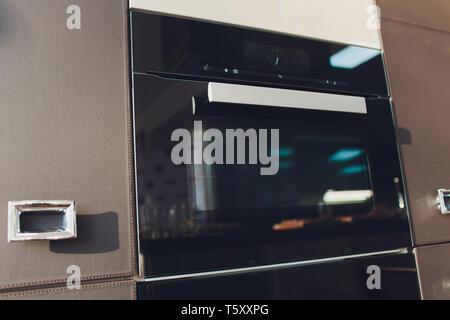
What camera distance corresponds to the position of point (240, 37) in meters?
0.92

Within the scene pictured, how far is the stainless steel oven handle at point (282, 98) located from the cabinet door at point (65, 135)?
207 mm

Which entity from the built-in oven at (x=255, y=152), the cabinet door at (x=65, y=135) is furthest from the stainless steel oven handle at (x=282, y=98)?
the cabinet door at (x=65, y=135)

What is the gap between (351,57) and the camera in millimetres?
1052

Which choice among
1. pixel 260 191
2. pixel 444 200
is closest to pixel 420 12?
pixel 444 200

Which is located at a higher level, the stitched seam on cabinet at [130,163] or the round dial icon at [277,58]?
the round dial icon at [277,58]

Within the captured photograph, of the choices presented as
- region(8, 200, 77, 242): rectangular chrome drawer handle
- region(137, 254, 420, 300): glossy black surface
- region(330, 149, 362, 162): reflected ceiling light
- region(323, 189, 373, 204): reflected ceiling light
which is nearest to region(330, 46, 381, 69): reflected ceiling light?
region(330, 149, 362, 162): reflected ceiling light

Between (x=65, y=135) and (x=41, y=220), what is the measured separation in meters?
0.17

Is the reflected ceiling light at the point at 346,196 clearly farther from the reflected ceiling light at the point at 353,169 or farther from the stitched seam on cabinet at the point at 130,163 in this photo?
the stitched seam on cabinet at the point at 130,163

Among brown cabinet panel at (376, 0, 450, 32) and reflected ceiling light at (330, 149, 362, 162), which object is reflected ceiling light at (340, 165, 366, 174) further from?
brown cabinet panel at (376, 0, 450, 32)

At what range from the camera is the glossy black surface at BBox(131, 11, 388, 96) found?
2.71ft

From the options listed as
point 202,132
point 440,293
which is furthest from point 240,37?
point 440,293

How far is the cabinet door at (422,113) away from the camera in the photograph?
1.04m
